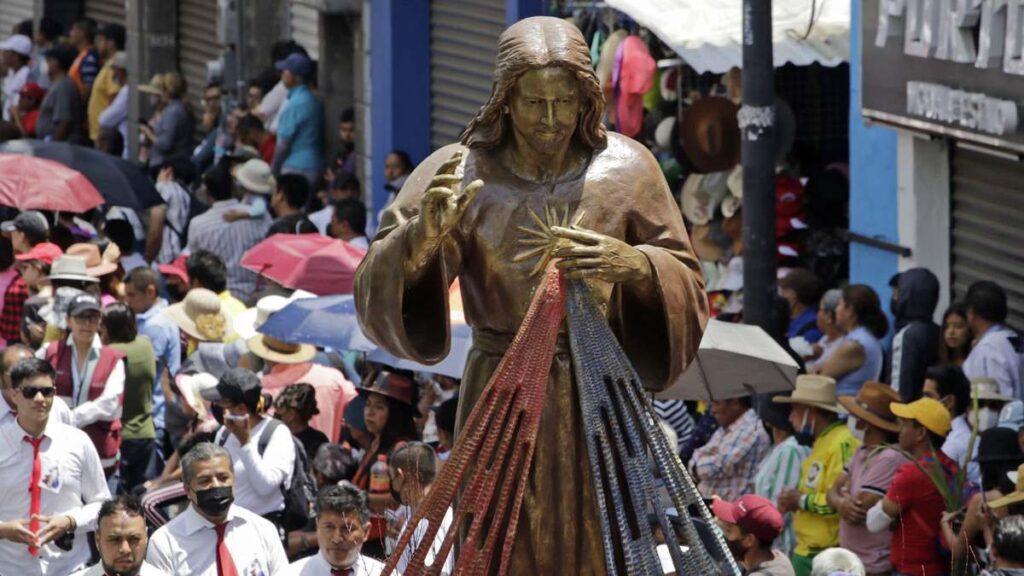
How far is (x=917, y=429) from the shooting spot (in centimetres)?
1052

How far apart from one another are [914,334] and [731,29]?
3336mm

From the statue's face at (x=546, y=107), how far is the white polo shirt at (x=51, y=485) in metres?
4.74

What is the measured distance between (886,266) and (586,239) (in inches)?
314

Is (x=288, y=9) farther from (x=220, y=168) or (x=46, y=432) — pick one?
(x=46, y=432)

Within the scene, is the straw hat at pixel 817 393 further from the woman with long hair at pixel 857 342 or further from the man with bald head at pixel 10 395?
the man with bald head at pixel 10 395

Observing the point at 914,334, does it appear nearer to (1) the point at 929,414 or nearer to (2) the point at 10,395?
(1) the point at 929,414

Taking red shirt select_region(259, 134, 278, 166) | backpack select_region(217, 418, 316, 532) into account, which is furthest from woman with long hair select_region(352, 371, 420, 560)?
red shirt select_region(259, 134, 278, 166)

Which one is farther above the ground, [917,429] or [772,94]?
[772,94]

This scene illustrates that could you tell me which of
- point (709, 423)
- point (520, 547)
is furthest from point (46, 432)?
point (520, 547)

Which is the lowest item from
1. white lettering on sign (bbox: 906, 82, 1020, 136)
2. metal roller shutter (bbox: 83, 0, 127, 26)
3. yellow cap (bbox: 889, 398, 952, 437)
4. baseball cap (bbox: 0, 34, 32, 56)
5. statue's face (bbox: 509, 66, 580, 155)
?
yellow cap (bbox: 889, 398, 952, 437)

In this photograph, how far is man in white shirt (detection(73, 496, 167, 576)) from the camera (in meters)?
9.10

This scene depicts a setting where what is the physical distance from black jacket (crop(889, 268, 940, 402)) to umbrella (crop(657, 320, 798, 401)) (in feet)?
3.20

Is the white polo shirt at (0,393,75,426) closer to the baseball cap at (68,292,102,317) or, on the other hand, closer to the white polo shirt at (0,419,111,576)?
the white polo shirt at (0,419,111,576)

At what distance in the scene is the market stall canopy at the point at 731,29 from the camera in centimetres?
1440
